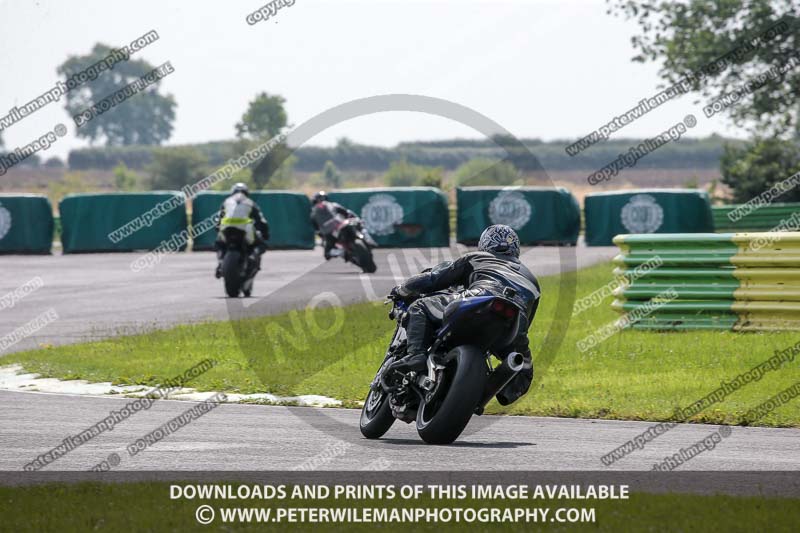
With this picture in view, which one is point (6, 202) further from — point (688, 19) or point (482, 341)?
point (482, 341)

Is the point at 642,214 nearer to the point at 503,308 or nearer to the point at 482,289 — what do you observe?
the point at 482,289

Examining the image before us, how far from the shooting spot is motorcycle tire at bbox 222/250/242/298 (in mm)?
21172

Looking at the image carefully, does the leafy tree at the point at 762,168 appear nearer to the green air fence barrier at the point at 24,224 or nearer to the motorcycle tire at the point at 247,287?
the green air fence barrier at the point at 24,224

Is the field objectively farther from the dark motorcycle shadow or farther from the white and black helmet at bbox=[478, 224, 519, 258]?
the white and black helmet at bbox=[478, 224, 519, 258]

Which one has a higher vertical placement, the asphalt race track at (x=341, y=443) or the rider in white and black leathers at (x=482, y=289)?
the rider in white and black leathers at (x=482, y=289)

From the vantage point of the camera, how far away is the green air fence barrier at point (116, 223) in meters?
38.6

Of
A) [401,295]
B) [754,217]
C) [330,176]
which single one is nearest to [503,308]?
[401,295]

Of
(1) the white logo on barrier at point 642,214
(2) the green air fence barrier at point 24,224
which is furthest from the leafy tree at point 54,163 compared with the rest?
(1) the white logo on barrier at point 642,214

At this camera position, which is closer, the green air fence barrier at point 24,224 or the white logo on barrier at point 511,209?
the green air fence barrier at point 24,224

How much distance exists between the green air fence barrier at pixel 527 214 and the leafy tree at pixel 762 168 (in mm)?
13343

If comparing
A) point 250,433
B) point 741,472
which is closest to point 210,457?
point 250,433

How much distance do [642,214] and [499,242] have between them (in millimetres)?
29642

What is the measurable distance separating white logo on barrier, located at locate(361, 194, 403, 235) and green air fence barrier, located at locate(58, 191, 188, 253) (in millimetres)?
5331

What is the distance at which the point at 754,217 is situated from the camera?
43750 millimetres
